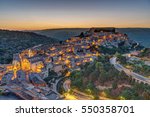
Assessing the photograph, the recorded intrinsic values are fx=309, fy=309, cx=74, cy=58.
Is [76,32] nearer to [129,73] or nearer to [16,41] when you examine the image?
[16,41]

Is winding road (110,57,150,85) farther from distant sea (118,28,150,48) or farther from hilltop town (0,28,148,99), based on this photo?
distant sea (118,28,150,48)

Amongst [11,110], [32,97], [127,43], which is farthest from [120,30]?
[11,110]

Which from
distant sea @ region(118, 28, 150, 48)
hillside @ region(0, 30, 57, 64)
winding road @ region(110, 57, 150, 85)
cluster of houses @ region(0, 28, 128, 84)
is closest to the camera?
distant sea @ region(118, 28, 150, 48)

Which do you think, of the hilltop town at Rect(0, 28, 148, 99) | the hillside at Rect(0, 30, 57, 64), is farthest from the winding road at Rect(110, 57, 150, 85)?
the hillside at Rect(0, 30, 57, 64)

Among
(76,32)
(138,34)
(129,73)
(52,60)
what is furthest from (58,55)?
(138,34)

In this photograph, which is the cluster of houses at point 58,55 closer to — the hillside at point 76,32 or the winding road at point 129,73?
the hillside at point 76,32

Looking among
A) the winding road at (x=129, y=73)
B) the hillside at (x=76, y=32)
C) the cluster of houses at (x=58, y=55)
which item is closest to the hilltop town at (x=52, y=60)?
the cluster of houses at (x=58, y=55)
